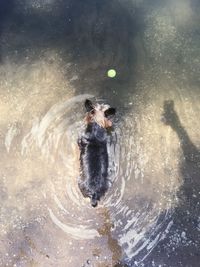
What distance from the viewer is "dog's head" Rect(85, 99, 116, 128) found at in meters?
7.64

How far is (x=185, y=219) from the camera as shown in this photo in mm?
7016

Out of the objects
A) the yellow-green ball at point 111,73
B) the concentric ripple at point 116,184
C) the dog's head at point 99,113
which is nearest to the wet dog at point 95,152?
the dog's head at point 99,113

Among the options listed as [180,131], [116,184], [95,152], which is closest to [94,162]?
[95,152]

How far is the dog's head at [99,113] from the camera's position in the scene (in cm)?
764

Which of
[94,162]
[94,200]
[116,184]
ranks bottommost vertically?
[94,200]

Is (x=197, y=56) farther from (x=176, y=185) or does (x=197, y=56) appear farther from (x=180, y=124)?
(x=176, y=185)

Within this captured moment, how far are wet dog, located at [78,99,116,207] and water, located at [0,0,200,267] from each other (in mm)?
132

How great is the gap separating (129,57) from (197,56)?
1214mm

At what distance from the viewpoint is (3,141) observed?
25.4ft

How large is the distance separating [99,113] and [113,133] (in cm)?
40

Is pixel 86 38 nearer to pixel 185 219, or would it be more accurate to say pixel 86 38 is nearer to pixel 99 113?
pixel 99 113

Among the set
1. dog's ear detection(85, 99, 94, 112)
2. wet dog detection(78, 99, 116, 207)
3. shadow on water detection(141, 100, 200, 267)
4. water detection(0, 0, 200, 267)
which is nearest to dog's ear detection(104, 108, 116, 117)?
wet dog detection(78, 99, 116, 207)

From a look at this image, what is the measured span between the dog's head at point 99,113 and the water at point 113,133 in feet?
0.43

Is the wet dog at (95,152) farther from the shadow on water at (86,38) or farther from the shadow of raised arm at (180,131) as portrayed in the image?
the shadow of raised arm at (180,131)
